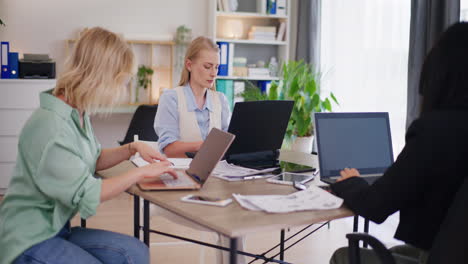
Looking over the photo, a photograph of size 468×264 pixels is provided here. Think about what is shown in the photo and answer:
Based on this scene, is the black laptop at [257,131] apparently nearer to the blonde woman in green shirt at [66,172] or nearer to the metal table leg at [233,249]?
the blonde woman in green shirt at [66,172]

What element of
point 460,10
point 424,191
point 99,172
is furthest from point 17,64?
point 424,191

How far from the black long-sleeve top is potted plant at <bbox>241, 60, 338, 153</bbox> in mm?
3001

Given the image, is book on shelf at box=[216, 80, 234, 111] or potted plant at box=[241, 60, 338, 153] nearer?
potted plant at box=[241, 60, 338, 153]

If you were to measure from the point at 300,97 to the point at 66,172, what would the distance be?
3206mm

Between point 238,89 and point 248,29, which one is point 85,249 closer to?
point 238,89

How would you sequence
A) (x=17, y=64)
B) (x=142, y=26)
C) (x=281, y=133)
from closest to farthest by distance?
(x=281, y=133)
(x=17, y=64)
(x=142, y=26)

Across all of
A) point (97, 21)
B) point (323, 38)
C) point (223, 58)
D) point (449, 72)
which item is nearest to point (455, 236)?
point (449, 72)

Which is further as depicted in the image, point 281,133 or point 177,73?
point 177,73

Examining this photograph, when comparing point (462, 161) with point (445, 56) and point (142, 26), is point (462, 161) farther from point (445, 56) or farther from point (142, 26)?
point (142, 26)

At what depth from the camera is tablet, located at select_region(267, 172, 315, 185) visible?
1926 millimetres

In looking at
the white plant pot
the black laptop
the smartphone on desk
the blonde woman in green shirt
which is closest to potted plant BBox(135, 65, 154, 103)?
the white plant pot

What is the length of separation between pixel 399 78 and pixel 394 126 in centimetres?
37

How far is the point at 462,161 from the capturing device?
1397mm

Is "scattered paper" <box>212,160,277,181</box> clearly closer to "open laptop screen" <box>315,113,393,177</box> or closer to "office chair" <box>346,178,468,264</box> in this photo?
"open laptop screen" <box>315,113,393,177</box>
